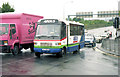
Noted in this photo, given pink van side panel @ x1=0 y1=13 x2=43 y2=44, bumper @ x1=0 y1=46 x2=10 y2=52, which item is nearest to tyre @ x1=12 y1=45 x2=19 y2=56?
pink van side panel @ x1=0 y1=13 x2=43 y2=44

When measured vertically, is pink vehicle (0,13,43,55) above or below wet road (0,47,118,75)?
above

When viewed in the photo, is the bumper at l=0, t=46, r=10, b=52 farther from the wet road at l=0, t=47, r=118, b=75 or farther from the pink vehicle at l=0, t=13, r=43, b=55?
the wet road at l=0, t=47, r=118, b=75

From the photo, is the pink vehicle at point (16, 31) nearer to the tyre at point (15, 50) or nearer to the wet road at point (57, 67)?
the tyre at point (15, 50)

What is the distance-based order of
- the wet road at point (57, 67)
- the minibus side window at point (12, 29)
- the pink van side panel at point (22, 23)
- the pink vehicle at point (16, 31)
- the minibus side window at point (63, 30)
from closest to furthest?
the wet road at point (57, 67) → the minibus side window at point (63, 30) → the pink vehicle at point (16, 31) → the minibus side window at point (12, 29) → the pink van side panel at point (22, 23)

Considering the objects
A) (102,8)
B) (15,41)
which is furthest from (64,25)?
(102,8)

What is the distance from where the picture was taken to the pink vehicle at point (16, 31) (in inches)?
612

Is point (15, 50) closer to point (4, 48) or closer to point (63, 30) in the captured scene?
point (4, 48)

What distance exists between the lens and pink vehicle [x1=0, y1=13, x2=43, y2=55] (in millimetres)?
15539

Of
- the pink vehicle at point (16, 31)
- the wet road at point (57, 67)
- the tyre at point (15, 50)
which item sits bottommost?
the wet road at point (57, 67)

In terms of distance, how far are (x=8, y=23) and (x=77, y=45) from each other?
700 cm

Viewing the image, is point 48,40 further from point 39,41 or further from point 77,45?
point 77,45

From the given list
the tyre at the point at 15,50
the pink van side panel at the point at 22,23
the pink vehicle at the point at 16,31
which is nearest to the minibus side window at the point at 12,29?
the pink vehicle at the point at 16,31

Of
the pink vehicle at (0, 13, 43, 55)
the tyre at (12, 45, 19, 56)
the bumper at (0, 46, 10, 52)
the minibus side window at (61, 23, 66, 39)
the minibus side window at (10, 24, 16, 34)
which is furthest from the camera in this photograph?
the tyre at (12, 45, 19, 56)

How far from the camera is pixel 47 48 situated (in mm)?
14375
